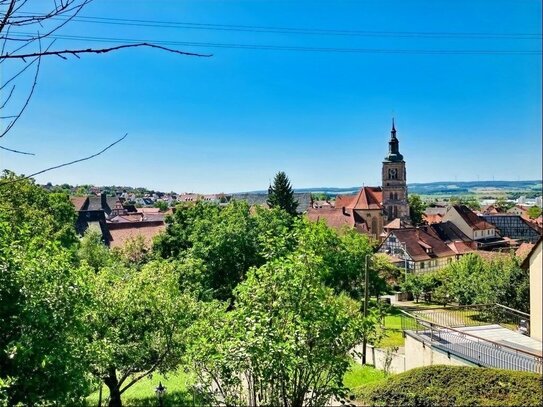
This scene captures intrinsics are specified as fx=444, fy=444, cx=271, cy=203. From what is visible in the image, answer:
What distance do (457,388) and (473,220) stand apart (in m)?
48.0

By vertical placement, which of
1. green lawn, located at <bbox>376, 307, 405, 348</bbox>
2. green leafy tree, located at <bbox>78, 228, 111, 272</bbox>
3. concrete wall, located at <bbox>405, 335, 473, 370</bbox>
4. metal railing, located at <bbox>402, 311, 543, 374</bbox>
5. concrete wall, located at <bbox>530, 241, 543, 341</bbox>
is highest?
concrete wall, located at <bbox>530, 241, 543, 341</bbox>

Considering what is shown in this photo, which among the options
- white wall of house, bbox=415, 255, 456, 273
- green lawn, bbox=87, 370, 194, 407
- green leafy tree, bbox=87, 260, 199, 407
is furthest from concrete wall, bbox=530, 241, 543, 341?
white wall of house, bbox=415, 255, 456, 273

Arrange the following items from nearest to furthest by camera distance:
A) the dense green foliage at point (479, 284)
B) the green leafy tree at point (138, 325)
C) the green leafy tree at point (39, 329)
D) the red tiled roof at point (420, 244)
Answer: the green leafy tree at point (39, 329) → the green leafy tree at point (138, 325) → the dense green foliage at point (479, 284) → the red tiled roof at point (420, 244)

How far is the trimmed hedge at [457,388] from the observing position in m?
7.55

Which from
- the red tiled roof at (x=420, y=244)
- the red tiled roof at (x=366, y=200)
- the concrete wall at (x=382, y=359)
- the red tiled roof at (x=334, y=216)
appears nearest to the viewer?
the concrete wall at (x=382, y=359)

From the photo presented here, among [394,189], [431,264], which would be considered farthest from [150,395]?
[394,189]

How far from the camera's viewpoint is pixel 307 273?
7160 mm

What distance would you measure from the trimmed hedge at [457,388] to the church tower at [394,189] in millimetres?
60604

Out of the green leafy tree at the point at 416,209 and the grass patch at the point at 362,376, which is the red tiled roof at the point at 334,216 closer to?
the green leafy tree at the point at 416,209

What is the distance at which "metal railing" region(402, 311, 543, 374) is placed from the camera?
9680mm

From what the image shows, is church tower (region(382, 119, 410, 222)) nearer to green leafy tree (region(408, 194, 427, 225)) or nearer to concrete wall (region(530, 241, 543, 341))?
green leafy tree (region(408, 194, 427, 225))

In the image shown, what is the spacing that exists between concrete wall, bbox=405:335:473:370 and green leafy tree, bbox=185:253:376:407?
5.34 meters

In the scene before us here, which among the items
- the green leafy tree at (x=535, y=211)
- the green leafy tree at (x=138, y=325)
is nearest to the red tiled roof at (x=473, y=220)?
the green leafy tree at (x=138, y=325)

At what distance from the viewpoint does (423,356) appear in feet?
41.7
